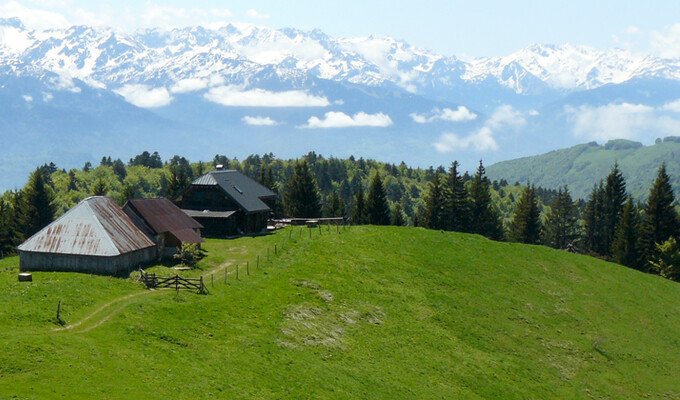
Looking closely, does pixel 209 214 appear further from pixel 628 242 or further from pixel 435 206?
pixel 628 242

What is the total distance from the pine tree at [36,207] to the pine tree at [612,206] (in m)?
101

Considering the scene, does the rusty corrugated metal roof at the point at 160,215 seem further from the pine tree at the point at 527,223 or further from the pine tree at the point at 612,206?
the pine tree at the point at 612,206

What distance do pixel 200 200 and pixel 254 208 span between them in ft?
25.7

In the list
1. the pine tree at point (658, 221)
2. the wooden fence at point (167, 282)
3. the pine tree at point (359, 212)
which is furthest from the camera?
the pine tree at point (359, 212)

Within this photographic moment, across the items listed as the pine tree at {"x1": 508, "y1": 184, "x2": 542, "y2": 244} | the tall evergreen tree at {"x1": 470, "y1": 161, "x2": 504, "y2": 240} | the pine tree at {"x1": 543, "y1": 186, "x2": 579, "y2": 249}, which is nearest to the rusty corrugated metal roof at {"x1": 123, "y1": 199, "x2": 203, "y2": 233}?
the tall evergreen tree at {"x1": 470, "y1": 161, "x2": 504, "y2": 240}

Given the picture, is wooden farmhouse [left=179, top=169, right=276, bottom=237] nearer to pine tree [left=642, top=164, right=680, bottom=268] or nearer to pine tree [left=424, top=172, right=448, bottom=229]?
pine tree [left=424, top=172, right=448, bottom=229]

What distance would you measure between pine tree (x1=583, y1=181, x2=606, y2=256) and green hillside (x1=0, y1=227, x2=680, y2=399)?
39067mm

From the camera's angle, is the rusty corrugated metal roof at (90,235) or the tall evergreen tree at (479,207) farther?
the tall evergreen tree at (479,207)

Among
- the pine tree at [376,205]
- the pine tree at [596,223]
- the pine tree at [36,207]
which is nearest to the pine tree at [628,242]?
the pine tree at [596,223]

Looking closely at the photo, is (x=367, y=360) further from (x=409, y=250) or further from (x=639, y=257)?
(x=639, y=257)

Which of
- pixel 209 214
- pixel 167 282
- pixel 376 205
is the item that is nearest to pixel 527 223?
pixel 376 205

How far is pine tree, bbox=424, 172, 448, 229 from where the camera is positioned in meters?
115

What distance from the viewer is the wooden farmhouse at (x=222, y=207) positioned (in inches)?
3305

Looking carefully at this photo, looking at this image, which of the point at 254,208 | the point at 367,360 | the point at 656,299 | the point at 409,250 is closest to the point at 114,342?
the point at 367,360
